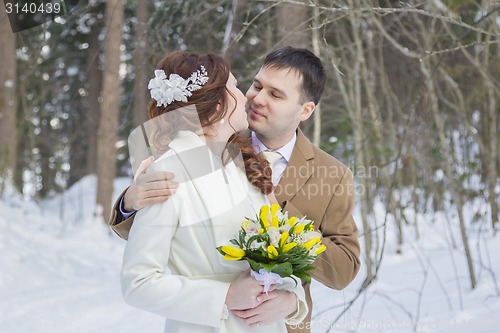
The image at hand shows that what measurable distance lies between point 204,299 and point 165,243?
206mm

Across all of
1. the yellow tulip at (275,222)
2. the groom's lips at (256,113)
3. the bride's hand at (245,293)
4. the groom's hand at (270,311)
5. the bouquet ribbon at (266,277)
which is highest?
the groom's lips at (256,113)

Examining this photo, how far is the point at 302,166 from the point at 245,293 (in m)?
0.74

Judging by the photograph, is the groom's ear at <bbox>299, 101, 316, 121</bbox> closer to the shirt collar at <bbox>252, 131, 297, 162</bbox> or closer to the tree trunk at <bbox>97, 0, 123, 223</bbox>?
the shirt collar at <bbox>252, 131, 297, 162</bbox>

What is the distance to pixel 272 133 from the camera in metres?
2.54

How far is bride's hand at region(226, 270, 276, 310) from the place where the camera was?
1.97 metres

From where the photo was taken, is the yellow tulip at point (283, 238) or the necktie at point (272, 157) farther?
the necktie at point (272, 157)

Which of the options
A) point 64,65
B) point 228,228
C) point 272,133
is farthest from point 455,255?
point 64,65

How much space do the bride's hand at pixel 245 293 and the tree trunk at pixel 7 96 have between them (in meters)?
9.35

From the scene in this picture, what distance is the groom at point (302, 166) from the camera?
7.72 ft

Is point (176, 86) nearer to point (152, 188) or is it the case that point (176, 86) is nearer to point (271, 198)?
point (152, 188)

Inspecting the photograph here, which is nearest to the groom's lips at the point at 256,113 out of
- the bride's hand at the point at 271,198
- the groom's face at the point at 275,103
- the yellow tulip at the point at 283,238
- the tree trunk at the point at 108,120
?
the groom's face at the point at 275,103

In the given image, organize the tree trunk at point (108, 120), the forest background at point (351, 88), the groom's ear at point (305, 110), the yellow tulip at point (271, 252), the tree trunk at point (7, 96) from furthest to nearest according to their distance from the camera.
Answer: the tree trunk at point (7, 96) < the tree trunk at point (108, 120) < the forest background at point (351, 88) < the groom's ear at point (305, 110) < the yellow tulip at point (271, 252)

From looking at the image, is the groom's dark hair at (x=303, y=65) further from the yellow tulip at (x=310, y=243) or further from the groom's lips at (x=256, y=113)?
the yellow tulip at (x=310, y=243)

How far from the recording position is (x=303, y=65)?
2.58 m
